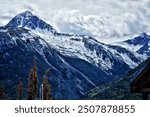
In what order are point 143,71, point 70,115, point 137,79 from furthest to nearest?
point 137,79 → point 143,71 → point 70,115

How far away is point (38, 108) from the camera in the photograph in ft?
25.3

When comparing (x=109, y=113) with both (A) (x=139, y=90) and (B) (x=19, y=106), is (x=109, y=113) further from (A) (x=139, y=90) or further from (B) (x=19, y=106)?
(A) (x=139, y=90)

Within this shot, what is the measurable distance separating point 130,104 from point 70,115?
1190 mm

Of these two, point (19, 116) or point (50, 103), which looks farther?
point (50, 103)

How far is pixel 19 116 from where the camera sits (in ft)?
24.5

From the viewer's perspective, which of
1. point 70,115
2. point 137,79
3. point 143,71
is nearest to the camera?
point 70,115

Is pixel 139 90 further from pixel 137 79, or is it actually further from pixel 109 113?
pixel 109 113

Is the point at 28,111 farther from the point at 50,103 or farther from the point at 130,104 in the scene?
the point at 130,104

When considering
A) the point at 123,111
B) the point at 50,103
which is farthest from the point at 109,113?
the point at 50,103

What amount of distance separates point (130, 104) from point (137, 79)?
9.49 meters

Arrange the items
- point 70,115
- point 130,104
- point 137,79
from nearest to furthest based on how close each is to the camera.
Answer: point 70,115
point 130,104
point 137,79

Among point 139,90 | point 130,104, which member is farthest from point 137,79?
point 130,104

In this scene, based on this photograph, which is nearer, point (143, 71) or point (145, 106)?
point (145, 106)

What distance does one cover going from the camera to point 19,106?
308 inches
